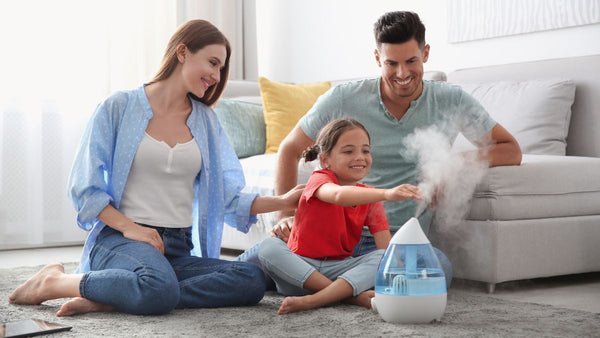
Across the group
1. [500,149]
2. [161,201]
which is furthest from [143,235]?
[500,149]

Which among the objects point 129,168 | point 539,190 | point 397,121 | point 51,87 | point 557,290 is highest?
point 51,87

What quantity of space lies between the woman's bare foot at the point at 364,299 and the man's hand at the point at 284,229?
0.31 m

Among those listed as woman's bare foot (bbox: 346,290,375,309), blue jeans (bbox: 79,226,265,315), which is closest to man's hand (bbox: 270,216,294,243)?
blue jeans (bbox: 79,226,265,315)

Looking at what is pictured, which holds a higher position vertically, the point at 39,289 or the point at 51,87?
the point at 51,87

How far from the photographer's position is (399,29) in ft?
7.20

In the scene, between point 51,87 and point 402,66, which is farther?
point 51,87

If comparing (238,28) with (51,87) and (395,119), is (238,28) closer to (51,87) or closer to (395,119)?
(51,87)

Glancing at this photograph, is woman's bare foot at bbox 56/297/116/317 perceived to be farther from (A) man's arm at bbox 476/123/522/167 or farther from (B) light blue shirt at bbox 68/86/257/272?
(A) man's arm at bbox 476/123/522/167

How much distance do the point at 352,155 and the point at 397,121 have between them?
0.29 m

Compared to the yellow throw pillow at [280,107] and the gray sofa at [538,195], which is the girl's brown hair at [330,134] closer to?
the gray sofa at [538,195]

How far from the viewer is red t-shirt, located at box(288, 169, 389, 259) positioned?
2.07m

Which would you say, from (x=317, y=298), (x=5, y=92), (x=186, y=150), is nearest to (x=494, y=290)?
(x=317, y=298)

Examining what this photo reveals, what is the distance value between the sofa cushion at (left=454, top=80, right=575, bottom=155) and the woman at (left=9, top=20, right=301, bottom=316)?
1.13 m

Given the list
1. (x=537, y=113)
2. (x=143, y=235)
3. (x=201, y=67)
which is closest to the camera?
(x=143, y=235)
